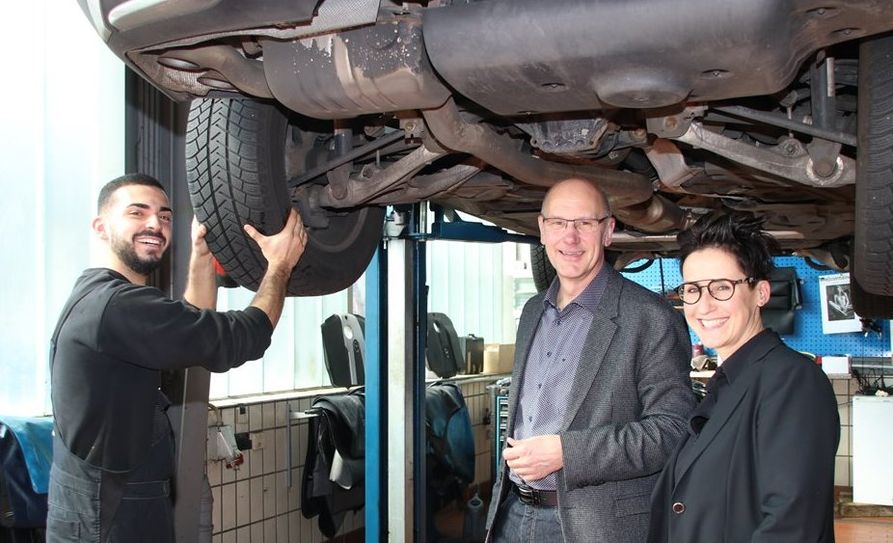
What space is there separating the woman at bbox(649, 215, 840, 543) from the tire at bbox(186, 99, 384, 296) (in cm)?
102

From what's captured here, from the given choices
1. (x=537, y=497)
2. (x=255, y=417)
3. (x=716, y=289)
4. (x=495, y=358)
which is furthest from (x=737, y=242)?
(x=495, y=358)

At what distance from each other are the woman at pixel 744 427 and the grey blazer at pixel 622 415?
19cm

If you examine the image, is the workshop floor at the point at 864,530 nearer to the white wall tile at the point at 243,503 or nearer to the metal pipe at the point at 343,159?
the white wall tile at the point at 243,503

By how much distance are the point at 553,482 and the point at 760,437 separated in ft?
1.93

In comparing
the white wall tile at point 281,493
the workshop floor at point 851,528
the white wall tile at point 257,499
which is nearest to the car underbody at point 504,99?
the white wall tile at point 257,499

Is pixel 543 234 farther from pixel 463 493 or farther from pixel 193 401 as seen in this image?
pixel 463 493

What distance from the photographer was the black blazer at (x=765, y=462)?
1319 mm

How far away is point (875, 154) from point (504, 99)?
69 centimetres

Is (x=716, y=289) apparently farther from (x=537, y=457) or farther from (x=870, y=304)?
(x=870, y=304)

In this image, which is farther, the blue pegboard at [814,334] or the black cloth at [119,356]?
the blue pegboard at [814,334]

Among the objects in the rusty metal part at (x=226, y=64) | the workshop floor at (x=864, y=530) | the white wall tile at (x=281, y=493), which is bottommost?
the workshop floor at (x=864, y=530)

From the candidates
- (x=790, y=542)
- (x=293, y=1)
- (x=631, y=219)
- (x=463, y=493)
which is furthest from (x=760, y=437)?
(x=463, y=493)

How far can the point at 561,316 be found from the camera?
2033 millimetres

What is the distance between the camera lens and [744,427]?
142 cm
